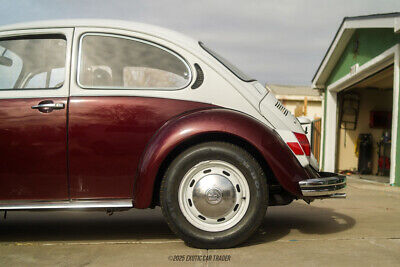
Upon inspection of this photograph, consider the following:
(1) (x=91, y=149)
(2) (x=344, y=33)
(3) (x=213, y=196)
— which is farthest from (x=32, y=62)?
(2) (x=344, y=33)

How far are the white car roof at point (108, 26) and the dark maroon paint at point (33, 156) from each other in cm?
80

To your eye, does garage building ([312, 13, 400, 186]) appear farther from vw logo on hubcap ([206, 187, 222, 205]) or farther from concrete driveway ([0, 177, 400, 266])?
vw logo on hubcap ([206, 187, 222, 205])

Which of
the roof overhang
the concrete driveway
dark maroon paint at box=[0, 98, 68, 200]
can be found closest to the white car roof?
dark maroon paint at box=[0, 98, 68, 200]

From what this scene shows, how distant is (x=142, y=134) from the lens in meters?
3.17

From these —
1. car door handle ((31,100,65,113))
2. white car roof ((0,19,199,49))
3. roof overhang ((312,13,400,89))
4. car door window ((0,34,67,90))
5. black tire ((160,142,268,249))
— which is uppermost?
roof overhang ((312,13,400,89))

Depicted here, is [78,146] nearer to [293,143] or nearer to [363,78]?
[293,143]

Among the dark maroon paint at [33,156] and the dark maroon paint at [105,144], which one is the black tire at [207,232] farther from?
the dark maroon paint at [33,156]

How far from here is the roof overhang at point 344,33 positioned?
7.91 meters

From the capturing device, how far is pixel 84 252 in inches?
121

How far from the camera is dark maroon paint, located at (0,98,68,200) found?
3111 millimetres

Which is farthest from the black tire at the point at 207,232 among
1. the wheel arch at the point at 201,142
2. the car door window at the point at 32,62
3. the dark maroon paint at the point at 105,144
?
the car door window at the point at 32,62

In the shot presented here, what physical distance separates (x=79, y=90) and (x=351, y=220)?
3.16m

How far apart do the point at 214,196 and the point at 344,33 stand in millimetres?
9593

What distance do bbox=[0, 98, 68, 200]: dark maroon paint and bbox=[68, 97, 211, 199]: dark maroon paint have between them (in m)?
0.09
